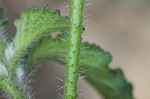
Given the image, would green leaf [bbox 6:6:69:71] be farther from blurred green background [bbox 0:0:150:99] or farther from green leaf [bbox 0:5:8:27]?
blurred green background [bbox 0:0:150:99]

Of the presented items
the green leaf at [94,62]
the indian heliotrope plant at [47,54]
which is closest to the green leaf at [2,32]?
the indian heliotrope plant at [47,54]

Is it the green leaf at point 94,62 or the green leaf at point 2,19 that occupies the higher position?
the green leaf at point 2,19

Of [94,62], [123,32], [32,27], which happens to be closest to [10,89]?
[32,27]

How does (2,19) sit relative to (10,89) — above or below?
above

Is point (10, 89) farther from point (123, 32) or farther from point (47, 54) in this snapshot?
point (123, 32)

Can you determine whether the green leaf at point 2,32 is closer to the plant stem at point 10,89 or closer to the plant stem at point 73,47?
the plant stem at point 10,89

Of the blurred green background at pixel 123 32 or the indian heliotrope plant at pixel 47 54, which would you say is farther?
the blurred green background at pixel 123 32

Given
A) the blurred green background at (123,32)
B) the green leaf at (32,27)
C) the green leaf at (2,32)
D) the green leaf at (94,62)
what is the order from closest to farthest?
the green leaf at (32,27) → the green leaf at (2,32) → the green leaf at (94,62) → the blurred green background at (123,32)
